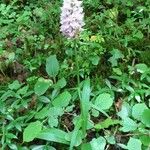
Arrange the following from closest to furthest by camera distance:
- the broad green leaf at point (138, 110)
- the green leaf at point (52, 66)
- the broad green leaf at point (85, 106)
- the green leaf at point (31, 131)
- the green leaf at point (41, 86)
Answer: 1. the broad green leaf at point (85, 106)
2. the green leaf at point (31, 131)
3. the broad green leaf at point (138, 110)
4. the green leaf at point (41, 86)
5. the green leaf at point (52, 66)

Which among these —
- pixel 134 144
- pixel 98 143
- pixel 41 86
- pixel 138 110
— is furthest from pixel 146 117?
pixel 41 86

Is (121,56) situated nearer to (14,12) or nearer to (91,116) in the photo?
(91,116)

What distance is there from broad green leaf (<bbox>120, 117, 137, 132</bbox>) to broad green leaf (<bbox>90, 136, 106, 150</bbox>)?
14 centimetres

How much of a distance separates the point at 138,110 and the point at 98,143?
362 mm

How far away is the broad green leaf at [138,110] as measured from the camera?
270cm

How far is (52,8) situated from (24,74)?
891 mm

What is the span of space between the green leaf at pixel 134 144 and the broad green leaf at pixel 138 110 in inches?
8.6

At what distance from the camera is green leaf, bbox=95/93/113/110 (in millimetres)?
2757

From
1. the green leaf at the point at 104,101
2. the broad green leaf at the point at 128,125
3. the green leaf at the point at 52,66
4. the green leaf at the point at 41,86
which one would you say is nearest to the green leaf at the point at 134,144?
the broad green leaf at the point at 128,125

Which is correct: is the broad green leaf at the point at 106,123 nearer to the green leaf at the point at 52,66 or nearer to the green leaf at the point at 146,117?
the green leaf at the point at 146,117

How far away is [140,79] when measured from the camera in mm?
3031

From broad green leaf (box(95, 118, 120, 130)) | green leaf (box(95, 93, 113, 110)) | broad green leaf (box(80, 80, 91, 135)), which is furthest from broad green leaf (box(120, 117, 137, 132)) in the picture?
broad green leaf (box(80, 80, 91, 135))

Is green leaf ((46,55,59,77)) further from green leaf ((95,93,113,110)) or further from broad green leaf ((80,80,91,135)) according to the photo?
broad green leaf ((80,80,91,135))

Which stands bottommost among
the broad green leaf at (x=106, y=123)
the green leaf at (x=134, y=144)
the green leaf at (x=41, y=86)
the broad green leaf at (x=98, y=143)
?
the broad green leaf at (x=98, y=143)
